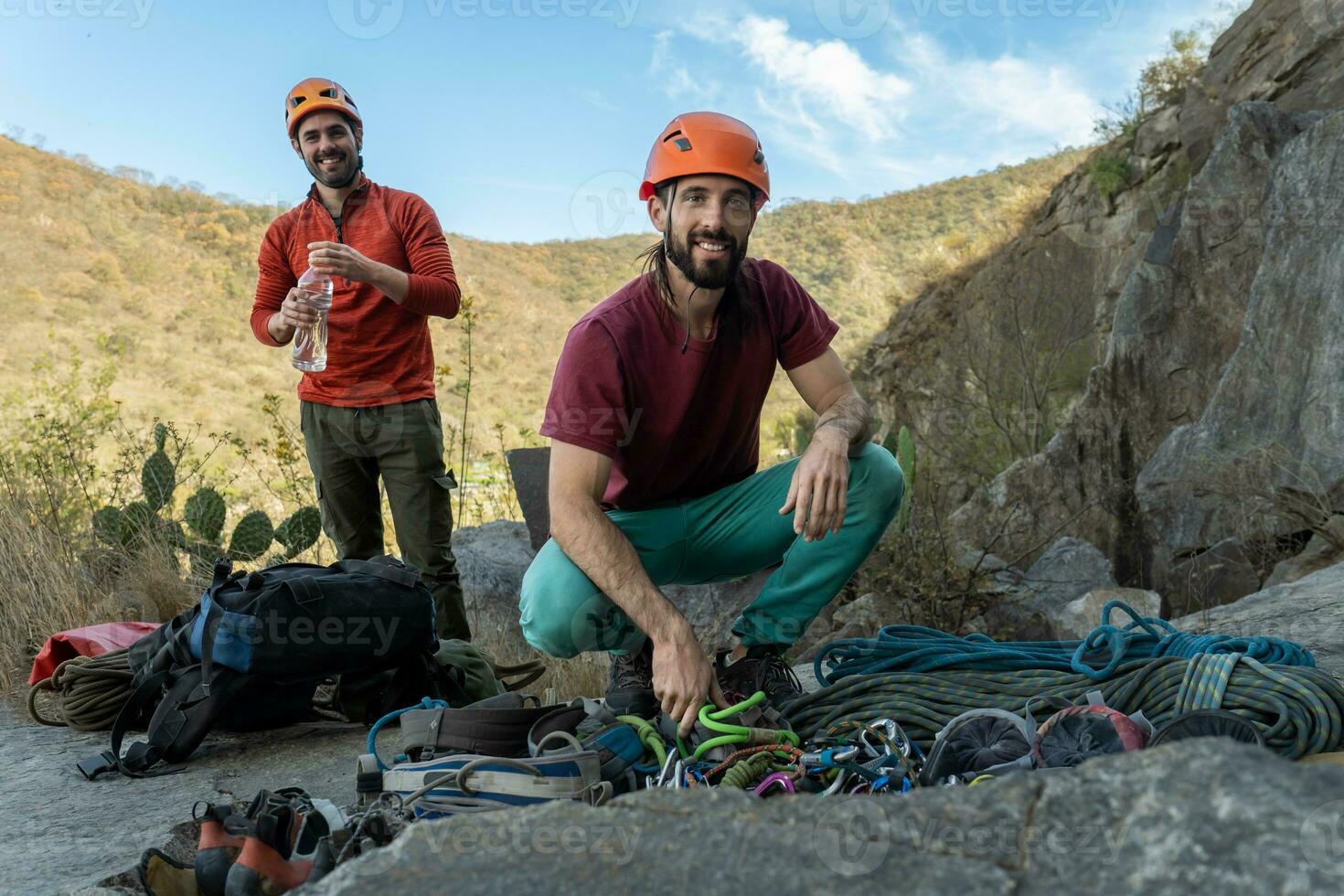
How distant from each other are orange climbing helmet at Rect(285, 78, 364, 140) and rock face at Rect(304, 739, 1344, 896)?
11.5 feet

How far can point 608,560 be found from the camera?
2.58m

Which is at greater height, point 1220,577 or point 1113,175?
point 1113,175

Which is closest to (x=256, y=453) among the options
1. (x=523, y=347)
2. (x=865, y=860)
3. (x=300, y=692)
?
(x=523, y=347)

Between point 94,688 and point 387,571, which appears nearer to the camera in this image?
point 387,571

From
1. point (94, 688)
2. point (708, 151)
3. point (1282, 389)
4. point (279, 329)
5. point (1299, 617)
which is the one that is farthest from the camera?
point (1282, 389)

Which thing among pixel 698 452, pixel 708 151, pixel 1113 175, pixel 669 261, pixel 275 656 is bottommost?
pixel 275 656

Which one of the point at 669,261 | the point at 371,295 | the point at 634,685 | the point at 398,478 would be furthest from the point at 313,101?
the point at 634,685

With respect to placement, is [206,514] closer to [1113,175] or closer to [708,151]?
[708,151]

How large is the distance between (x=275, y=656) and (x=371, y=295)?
64.7 inches

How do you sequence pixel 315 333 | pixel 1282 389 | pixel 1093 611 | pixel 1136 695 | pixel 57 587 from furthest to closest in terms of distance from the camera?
pixel 1282 389
pixel 1093 611
pixel 57 587
pixel 315 333
pixel 1136 695

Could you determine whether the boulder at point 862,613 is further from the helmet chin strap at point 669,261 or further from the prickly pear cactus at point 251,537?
the prickly pear cactus at point 251,537

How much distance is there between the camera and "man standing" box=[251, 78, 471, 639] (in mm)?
4172

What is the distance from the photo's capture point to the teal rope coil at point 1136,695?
2232 millimetres

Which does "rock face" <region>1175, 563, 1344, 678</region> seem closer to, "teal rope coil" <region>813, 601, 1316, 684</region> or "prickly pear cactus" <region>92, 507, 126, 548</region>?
"teal rope coil" <region>813, 601, 1316, 684</region>
